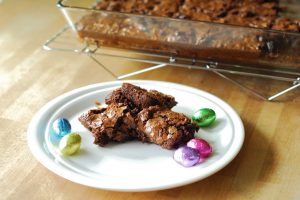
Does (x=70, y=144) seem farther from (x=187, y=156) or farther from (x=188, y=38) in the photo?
(x=188, y=38)

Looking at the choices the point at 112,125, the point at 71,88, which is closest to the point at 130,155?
the point at 112,125

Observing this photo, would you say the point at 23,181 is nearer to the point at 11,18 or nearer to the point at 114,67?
the point at 114,67

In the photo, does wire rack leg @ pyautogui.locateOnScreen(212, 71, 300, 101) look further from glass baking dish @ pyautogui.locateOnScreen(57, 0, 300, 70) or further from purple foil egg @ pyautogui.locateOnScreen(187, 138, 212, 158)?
purple foil egg @ pyautogui.locateOnScreen(187, 138, 212, 158)

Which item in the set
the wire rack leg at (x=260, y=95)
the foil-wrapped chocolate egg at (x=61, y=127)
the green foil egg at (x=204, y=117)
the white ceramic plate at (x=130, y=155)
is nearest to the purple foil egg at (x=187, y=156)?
the white ceramic plate at (x=130, y=155)

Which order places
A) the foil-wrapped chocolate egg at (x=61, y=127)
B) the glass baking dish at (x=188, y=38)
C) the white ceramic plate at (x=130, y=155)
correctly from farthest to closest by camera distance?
1. the glass baking dish at (x=188, y=38)
2. the foil-wrapped chocolate egg at (x=61, y=127)
3. the white ceramic plate at (x=130, y=155)

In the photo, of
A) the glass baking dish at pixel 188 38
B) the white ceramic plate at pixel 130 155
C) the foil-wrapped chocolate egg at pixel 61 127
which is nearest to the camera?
the white ceramic plate at pixel 130 155

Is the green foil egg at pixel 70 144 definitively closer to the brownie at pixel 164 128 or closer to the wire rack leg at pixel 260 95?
the brownie at pixel 164 128

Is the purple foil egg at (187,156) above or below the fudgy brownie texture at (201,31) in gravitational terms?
below

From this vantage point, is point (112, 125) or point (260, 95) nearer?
point (112, 125)

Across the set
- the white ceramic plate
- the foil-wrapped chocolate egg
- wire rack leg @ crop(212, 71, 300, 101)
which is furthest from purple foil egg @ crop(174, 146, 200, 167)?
wire rack leg @ crop(212, 71, 300, 101)
